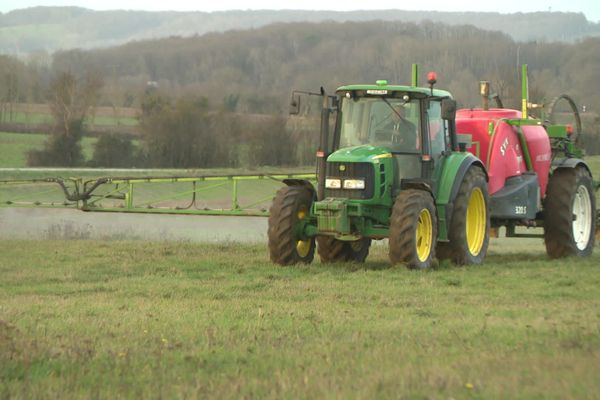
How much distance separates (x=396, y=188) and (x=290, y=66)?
277 feet

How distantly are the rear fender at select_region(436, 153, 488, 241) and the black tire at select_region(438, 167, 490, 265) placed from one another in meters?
0.09

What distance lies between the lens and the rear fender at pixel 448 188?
48.5 ft

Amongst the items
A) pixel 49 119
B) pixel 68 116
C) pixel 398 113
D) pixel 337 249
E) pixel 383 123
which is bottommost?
pixel 337 249

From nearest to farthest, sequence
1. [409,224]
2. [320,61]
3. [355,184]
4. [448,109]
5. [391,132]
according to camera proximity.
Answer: [409,224]
[355,184]
[448,109]
[391,132]
[320,61]

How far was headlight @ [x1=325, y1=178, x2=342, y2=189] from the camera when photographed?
46.9ft

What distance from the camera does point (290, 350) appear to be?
795 cm

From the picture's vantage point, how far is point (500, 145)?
54.2 feet

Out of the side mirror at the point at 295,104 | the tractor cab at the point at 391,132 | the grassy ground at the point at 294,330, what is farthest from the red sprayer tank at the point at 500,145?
the side mirror at the point at 295,104

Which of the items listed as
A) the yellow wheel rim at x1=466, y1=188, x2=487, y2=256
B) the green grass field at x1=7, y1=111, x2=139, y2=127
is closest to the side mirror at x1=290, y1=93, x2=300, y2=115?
the yellow wheel rim at x1=466, y1=188, x2=487, y2=256

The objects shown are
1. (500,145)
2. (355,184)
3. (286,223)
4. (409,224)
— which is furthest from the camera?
(500,145)

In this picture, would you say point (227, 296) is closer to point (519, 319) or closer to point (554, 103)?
point (519, 319)

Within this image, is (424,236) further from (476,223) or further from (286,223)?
(286,223)

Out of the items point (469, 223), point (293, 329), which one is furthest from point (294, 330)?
point (469, 223)

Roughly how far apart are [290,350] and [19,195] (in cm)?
2381
